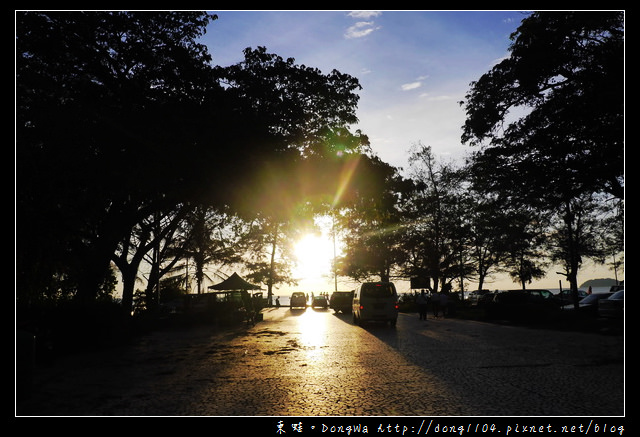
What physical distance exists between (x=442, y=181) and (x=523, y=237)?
1532 centimetres

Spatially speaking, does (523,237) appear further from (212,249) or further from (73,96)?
(212,249)

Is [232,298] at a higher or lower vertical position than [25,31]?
lower

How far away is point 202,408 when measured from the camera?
19.5 feet

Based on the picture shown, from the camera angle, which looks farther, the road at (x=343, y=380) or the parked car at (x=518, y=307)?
the parked car at (x=518, y=307)

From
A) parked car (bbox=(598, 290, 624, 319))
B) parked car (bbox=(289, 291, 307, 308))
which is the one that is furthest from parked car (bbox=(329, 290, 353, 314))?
parked car (bbox=(598, 290, 624, 319))

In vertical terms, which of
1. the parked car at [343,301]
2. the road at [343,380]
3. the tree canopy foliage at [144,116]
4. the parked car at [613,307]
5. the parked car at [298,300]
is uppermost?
the tree canopy foliage at [144,116]

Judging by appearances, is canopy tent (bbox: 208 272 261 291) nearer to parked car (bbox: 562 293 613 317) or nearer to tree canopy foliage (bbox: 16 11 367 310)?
tree canopy foliage (bbox: 16 11 367 310)

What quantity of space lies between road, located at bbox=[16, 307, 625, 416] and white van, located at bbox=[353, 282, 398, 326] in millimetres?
7549

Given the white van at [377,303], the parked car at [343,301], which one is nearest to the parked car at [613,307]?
the white van at [377,303]

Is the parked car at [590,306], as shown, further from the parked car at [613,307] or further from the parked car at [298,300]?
the parked car at [298,300]

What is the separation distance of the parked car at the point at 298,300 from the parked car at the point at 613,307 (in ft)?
112

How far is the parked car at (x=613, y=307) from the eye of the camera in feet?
65.1
